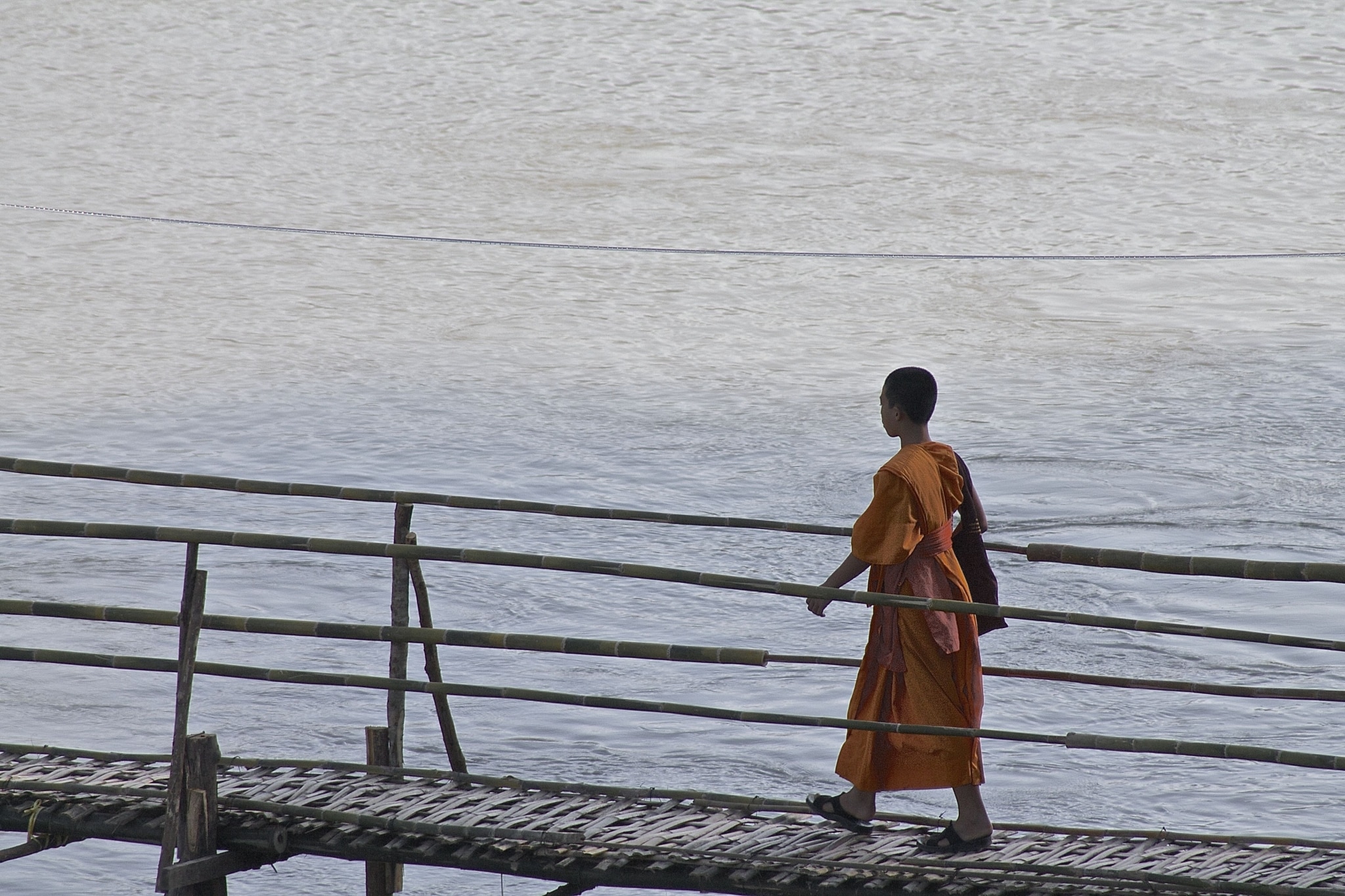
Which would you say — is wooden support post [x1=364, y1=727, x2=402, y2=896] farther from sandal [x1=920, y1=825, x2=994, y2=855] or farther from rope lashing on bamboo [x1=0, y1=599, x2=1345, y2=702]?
sandal [x1=920, y1=825, x2=994, y2=855]

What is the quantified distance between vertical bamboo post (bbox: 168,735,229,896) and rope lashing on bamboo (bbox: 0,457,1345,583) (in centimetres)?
56

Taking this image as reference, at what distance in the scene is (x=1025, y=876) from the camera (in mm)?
3527

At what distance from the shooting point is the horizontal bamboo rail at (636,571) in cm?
339

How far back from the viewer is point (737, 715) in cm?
359

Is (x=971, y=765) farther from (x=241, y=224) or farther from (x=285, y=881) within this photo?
Result: (x=241, y=224)

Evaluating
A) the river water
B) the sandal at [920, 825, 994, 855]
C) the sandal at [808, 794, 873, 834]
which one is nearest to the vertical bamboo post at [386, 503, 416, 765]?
the sandal at [808, 794, 873, 834]

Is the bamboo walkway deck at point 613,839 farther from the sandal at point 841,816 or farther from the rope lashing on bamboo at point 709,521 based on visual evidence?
the rope lashing on bamboo at point 709,521

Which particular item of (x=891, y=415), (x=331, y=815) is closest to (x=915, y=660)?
(x=891, y=415)

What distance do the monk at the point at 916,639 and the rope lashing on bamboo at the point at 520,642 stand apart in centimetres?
17

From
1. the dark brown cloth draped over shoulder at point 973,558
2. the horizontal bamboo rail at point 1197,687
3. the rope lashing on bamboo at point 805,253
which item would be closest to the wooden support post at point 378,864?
the horizontal bamboo rail at point 1197,687

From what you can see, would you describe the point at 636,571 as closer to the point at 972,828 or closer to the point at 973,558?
the point at 973,558

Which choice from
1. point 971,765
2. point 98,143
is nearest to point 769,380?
point 98,143

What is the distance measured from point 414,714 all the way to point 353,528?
2.30 m

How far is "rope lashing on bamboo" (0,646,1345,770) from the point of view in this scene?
3.36 meters
